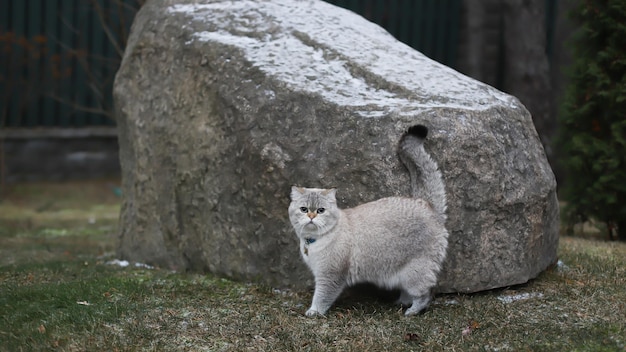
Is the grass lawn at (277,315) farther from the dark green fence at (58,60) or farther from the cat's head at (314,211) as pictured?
the dark green fence at (58,60)

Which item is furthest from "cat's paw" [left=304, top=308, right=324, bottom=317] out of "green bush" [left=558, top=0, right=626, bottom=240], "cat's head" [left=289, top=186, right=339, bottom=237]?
"green bush" [left=558, top=0, right=626, bottom=240]

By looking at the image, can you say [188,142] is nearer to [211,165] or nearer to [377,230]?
[211,165]

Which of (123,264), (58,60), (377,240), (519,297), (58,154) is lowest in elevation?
(58,154)

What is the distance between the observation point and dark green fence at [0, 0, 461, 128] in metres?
12.8

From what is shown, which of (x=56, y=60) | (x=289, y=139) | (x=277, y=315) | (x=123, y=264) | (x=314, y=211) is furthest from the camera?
(x=56, y=60)

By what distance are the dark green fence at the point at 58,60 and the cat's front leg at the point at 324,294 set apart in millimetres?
8544

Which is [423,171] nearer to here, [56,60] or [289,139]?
[289,139]

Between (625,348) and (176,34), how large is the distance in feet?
14.7

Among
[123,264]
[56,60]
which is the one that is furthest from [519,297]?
[56,60]

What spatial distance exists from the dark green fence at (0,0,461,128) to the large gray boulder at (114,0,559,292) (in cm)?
612

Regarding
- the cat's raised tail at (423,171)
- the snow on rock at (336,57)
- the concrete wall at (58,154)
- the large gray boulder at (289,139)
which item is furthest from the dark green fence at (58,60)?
the cat's raised tail at (423,171)

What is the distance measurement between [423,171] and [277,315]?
1.38 metres

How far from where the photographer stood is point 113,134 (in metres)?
13.2

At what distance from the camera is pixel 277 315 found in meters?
4.98
